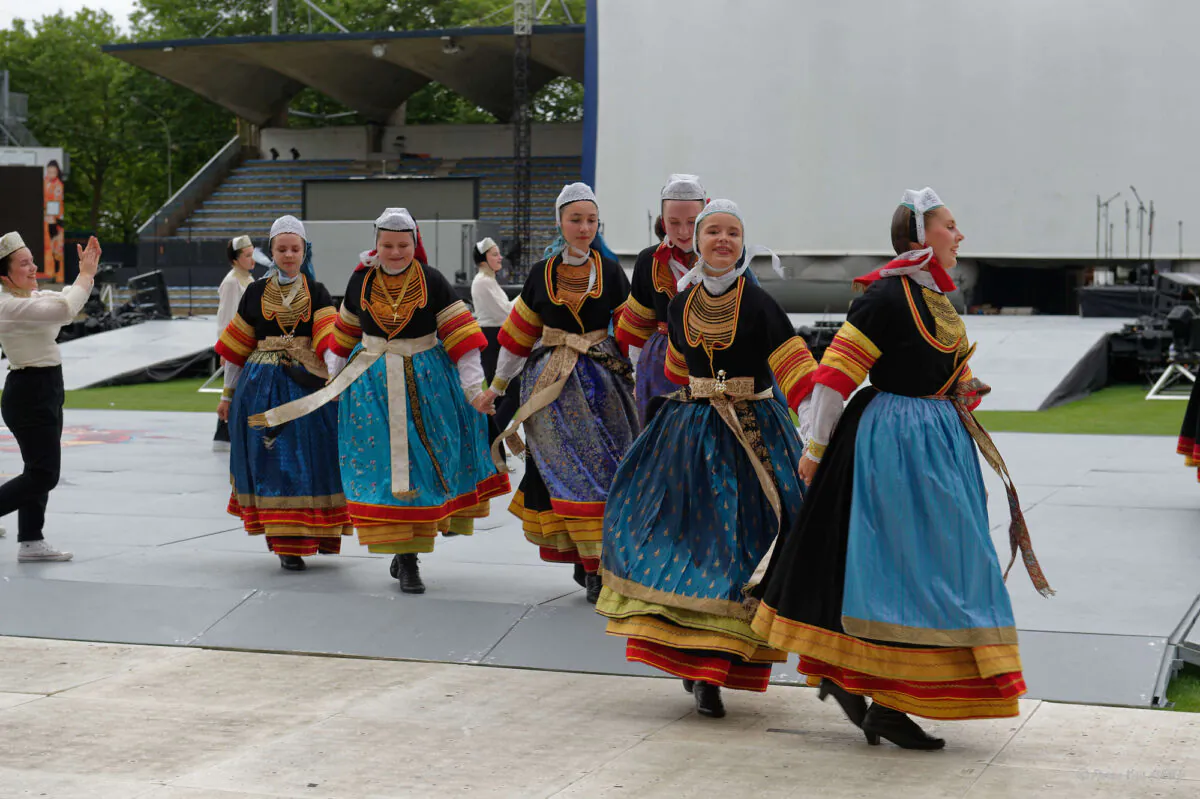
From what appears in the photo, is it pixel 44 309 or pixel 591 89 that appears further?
pixel 591 89

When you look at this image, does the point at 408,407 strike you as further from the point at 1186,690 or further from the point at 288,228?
the point at 1186,690

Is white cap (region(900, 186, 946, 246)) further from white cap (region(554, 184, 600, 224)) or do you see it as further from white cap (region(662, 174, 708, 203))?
white cap (region(554, 184, 600, 224))

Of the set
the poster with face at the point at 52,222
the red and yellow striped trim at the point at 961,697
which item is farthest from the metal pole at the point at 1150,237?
the poster with face at the point at 52,222

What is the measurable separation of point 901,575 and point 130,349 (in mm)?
18580

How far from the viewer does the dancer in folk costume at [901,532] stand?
163 inches

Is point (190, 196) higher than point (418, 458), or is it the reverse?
point (190, 196)

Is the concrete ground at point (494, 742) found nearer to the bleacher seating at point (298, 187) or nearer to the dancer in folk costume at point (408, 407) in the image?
the dancer in folk costume at point (408, 407)

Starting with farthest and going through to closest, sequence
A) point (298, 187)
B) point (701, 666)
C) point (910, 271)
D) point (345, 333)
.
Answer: point (298, 187)
point (345, 333)
point (701, 666)
point (910, 271)

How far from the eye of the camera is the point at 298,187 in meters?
38.3

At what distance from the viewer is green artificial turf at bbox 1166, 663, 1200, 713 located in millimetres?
4871

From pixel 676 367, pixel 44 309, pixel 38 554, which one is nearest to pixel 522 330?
pixel 676 367

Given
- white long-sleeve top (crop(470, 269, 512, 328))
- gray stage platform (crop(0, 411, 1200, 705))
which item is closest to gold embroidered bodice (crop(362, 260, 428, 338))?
gray stage platform (crop(0, 411, 1200, 705))

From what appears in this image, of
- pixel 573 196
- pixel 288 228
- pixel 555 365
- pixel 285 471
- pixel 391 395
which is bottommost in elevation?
pixel 285 471

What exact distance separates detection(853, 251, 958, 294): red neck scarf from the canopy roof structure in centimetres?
2985
